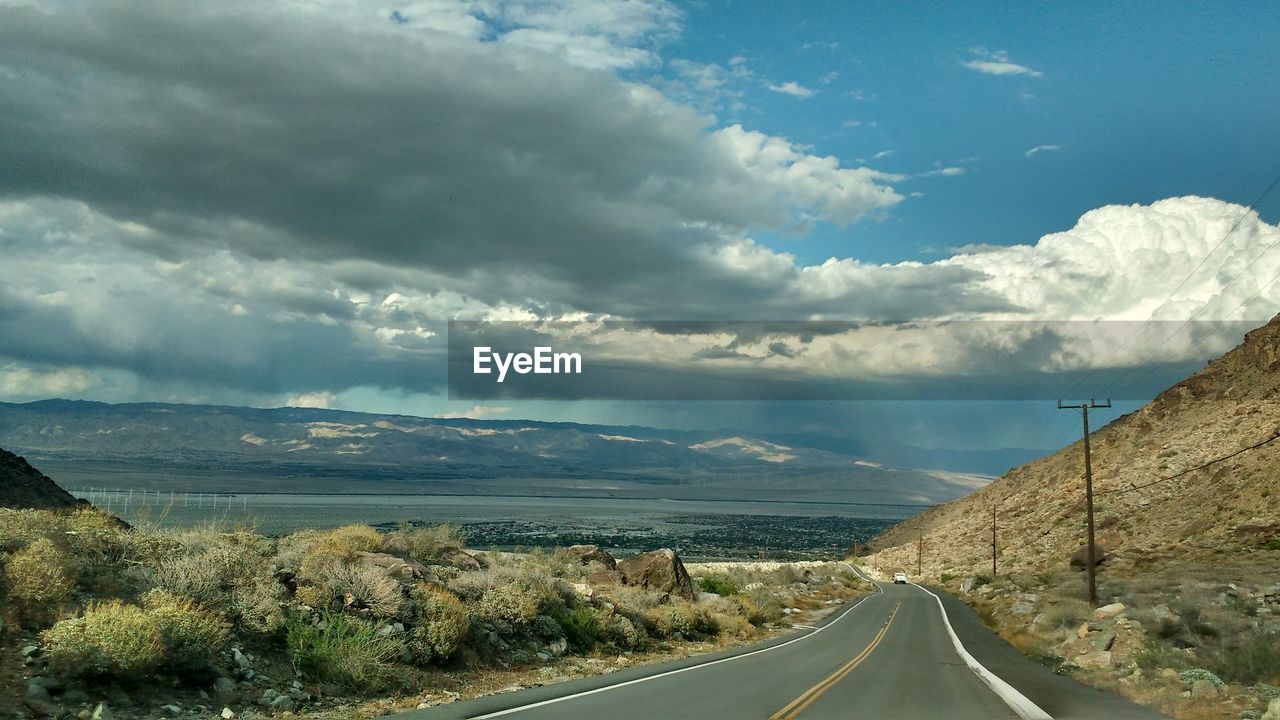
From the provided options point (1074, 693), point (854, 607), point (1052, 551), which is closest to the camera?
point (1074, 693)

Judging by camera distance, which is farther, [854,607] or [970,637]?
[854,607]

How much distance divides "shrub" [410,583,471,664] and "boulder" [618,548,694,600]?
16.5 metres

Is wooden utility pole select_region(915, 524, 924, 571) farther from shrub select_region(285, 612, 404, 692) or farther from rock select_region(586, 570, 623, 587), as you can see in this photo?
shrub select_region(285, 612, 404, 692)

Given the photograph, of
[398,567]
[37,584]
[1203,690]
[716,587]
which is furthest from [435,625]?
[716,587]

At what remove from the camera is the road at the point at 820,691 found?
43.3ft

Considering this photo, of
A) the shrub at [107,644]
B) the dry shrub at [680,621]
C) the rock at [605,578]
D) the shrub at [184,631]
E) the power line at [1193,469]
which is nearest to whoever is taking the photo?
the shrub at [107,644]

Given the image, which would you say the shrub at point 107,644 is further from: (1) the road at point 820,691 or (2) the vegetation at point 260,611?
(1) the road at point 820,691

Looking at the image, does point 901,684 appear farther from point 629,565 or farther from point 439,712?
point 629,565

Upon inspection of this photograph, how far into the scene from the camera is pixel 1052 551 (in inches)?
2936

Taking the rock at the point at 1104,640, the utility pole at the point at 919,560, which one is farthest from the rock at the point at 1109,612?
the utility pole at the point at 919,560

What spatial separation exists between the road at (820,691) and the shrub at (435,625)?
2.63 m

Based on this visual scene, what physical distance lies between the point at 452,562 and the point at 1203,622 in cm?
2462

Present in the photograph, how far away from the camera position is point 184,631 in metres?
12.2

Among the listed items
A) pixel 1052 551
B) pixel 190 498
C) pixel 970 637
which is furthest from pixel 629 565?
pixel 190 498
